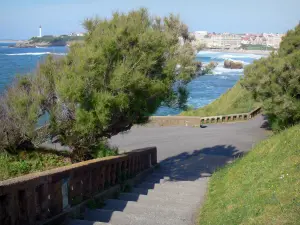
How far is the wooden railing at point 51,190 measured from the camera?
4.62 meters

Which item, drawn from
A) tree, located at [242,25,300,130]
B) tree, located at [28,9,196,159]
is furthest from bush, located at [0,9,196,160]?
tree, located at [242,25,300,130]

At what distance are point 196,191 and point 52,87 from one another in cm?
405

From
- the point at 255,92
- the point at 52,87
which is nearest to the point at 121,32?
the point at 52,87

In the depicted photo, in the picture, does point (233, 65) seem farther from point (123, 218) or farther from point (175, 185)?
point (123, 218)

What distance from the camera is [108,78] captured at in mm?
7277

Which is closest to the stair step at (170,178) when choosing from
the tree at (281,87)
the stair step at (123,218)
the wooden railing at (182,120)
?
the stair step at (123,218)

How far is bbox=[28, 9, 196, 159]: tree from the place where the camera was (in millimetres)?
7027

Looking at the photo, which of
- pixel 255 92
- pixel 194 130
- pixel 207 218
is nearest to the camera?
pixel 207 218

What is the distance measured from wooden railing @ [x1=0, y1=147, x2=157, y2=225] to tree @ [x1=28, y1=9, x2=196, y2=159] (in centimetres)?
83

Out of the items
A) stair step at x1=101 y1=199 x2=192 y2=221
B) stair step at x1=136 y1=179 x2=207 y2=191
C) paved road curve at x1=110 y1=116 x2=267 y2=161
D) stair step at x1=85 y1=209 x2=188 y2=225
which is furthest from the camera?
paved road curve at x1=110 y1=116 x2=267 y2=161

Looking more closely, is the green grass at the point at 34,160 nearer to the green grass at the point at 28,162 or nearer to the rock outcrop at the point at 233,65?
the green grass at the point at 28,162

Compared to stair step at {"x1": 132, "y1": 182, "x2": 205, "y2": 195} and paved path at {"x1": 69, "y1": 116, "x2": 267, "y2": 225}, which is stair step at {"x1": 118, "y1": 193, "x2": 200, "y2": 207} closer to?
paved path at {"x1": 69, "y1": 116, "x2": 267, "y2": 225}

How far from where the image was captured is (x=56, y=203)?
565 centimetres

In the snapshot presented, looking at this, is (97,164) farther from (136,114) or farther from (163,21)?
(163,21)
